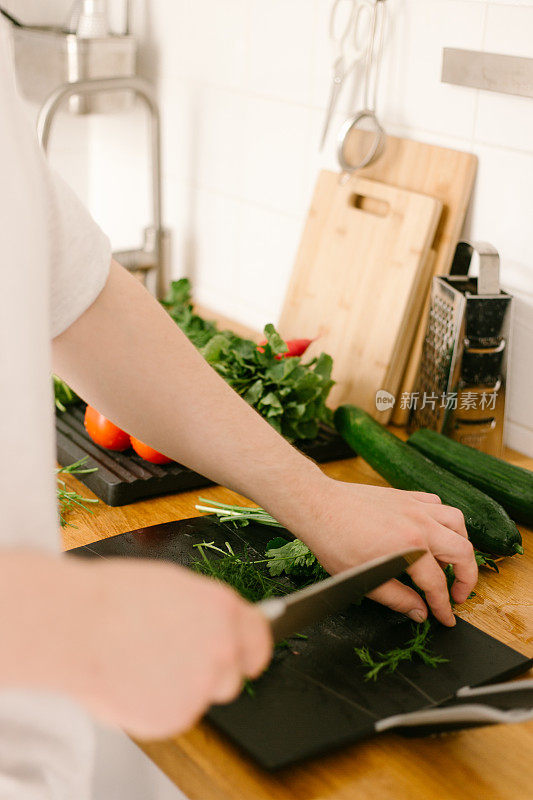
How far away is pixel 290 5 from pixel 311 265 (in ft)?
1.39

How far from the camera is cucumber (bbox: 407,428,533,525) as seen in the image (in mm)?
1017

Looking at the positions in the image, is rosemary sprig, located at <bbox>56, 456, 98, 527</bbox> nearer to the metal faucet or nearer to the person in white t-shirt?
the person in white t-shirt

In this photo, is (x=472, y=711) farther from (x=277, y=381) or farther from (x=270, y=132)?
(x=270, y=132)

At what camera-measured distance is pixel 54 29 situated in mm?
1702

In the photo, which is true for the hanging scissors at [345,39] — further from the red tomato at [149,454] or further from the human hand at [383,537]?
the human hand at [383,537]

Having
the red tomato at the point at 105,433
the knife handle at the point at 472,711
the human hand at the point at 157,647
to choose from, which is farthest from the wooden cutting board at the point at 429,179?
the human hand at the point at 157,647

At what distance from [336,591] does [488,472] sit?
1.43ft

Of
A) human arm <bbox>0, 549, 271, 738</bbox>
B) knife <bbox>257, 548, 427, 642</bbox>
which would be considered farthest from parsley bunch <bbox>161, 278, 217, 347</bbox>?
human arm <bbox>0, 549, 271, 738</bbox>

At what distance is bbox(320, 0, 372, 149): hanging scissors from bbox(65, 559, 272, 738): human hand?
108 cm

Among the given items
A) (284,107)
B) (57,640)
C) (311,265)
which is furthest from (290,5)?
(57,640)

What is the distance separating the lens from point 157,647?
39 cm

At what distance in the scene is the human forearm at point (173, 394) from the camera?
0.76 metres

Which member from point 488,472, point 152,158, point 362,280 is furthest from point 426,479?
point 152,158

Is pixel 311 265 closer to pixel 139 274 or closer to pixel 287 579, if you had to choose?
pixel 139 274
